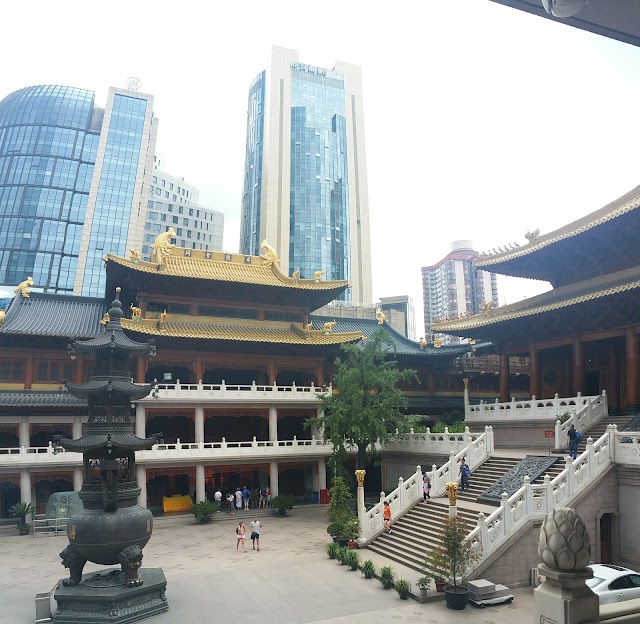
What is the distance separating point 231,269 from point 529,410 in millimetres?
22330

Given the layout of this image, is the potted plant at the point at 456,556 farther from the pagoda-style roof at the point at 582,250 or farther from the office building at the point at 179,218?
the office building at the point at 179,218

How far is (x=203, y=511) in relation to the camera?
29.9m

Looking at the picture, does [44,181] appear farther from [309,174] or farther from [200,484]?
[200,484]

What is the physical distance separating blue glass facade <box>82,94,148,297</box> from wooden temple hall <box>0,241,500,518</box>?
209 feet

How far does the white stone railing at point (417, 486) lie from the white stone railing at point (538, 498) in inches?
205

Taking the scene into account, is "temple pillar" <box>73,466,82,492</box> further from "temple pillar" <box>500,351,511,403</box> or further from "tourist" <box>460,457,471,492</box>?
"temple pillar" <box>500,351,511,403</box>

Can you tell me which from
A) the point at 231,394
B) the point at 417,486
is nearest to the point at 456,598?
the point at 417,486

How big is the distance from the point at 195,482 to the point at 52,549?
10.3m

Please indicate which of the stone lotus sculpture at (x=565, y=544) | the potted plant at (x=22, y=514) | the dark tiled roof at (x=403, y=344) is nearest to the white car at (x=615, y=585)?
the stone lotus sculpture at (x=565, y=544)

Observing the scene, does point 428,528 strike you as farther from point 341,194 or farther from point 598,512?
point 341,194

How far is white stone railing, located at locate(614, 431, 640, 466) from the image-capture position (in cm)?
1817

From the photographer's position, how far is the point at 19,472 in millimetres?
30000

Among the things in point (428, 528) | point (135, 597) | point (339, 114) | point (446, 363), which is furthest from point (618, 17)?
point (339, 114)

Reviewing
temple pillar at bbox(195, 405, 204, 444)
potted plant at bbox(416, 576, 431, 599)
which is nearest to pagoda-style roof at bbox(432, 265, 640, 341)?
potted plant at bbox(416, 576, 431, 599)
